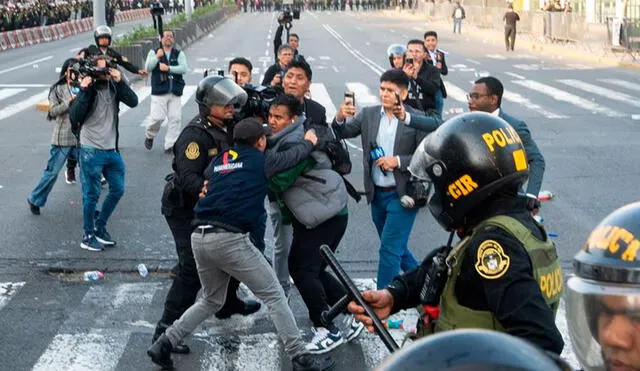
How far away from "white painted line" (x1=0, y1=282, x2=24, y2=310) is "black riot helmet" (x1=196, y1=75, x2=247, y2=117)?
231 centimetres

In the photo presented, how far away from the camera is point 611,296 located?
2.30m

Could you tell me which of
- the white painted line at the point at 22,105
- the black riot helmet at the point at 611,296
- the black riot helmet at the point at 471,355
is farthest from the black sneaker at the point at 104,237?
the white painted line at the point at 22,105

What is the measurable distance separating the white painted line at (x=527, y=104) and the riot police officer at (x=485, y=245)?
1644cm

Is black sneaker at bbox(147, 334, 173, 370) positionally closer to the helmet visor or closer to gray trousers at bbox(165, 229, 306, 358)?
gray trousers at bbox(165, 229, 306, 358)

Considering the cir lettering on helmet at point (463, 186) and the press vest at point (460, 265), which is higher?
the cir lettering on helmet at point (463, 186)

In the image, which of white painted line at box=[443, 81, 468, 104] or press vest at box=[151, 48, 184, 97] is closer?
press vest at box=[151, 48, 184, 97]

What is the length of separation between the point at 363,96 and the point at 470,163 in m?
20.1

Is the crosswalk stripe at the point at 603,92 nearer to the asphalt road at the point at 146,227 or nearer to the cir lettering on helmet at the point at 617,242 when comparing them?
the asphalt road at the point at 146,227

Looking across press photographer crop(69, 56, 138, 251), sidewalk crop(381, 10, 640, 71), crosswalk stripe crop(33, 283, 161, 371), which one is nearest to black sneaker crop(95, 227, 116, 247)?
press photographer crop(69, 56, 138, 251)

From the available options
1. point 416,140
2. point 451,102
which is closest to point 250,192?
point 416,140

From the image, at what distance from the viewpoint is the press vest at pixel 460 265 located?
3.32m

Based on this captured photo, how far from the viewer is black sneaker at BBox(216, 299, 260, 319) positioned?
7.82 m

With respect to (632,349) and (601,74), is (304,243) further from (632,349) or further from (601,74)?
(601,74)

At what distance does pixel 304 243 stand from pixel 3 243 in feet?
13.4
